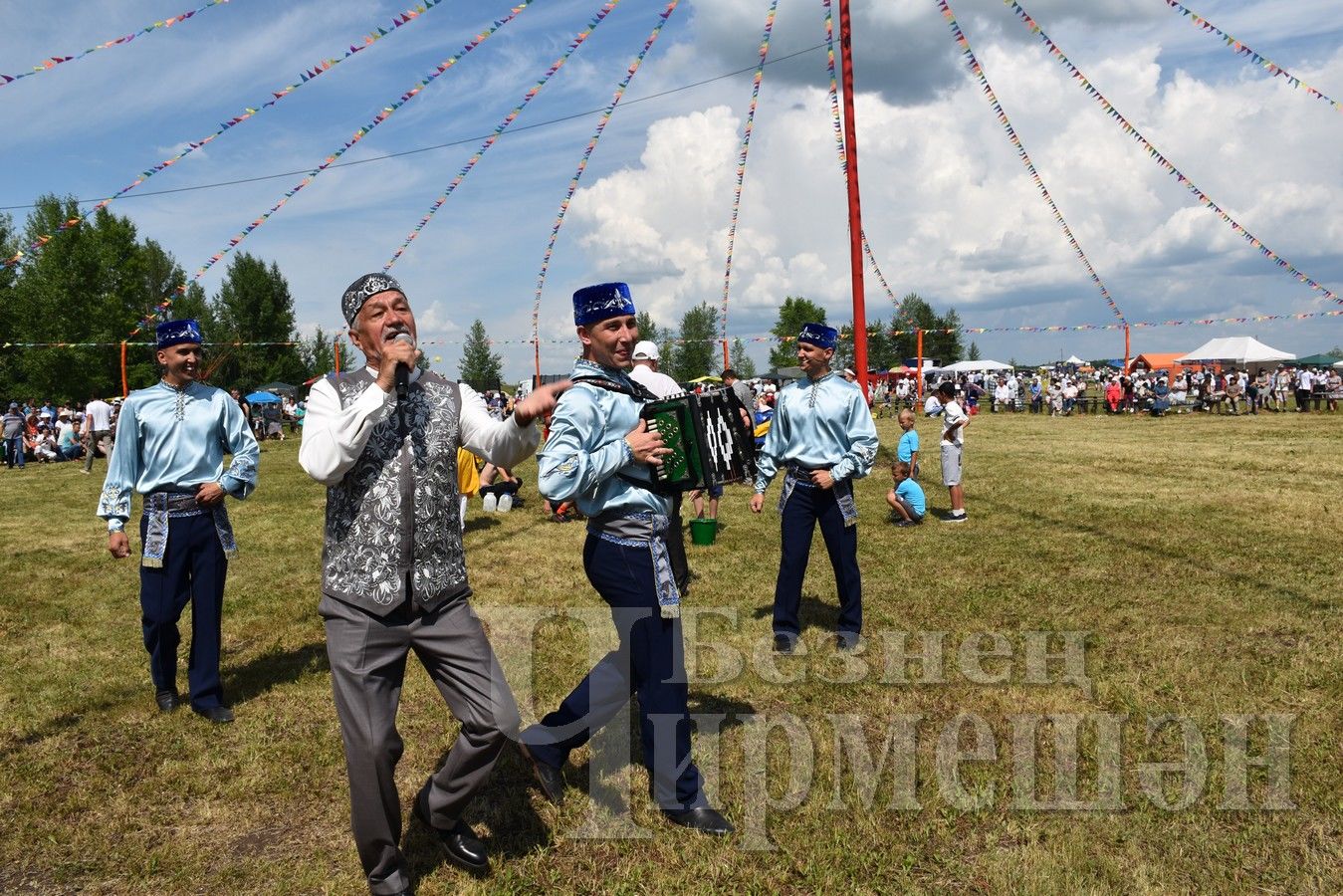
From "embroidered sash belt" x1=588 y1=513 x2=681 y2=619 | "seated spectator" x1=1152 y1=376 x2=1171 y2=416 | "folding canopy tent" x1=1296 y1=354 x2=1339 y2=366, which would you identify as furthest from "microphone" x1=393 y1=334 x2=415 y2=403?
"folding canopy tent" x1=1296 y1=354 x2=1339 y2=366

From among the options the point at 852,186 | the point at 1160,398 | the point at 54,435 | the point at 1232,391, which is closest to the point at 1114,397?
the point at 1160,398

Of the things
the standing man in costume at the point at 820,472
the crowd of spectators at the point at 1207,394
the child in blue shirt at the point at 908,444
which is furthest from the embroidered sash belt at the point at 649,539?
the crowd of spectators at the point at 1207,394

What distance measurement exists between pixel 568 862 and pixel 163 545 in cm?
303

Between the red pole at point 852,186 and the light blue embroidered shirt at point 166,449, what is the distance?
8.14m

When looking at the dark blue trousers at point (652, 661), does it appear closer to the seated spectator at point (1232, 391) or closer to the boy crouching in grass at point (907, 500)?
the boy crouching in grass at point (907, 500)

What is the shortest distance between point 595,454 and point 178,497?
2.93m

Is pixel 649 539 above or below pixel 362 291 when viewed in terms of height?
below

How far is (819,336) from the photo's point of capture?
21.0ft

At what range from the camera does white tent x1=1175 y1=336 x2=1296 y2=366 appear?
39.2m

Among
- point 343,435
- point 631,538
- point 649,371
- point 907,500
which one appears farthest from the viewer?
point 907,500

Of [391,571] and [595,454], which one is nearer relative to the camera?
[391,571]

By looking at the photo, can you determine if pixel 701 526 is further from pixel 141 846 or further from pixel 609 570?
pixel 141 846

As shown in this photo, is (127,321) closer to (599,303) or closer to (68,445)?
(68,445)

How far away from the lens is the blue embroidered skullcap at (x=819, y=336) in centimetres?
637
